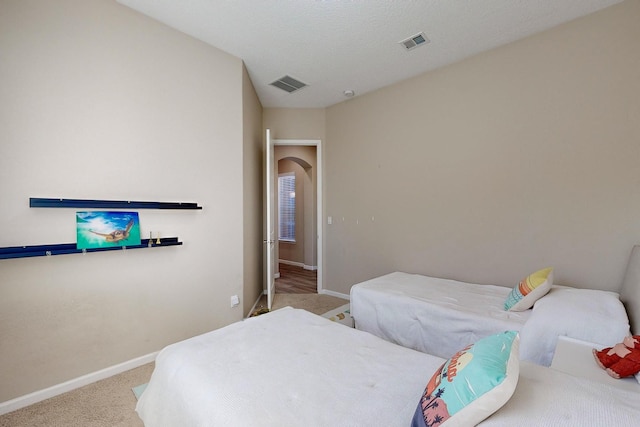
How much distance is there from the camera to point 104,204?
7.06 ft

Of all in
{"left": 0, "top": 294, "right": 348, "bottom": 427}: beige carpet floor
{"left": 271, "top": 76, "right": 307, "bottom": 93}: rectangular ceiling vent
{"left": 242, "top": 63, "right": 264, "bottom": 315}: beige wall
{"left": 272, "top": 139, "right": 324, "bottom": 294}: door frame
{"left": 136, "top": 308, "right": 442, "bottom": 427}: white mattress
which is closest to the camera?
{"left": 136, "top": 308, "right": 442, "bottom": 427}: white mattress

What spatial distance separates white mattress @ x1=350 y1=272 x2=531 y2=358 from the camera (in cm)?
205

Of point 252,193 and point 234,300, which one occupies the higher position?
point 252,193

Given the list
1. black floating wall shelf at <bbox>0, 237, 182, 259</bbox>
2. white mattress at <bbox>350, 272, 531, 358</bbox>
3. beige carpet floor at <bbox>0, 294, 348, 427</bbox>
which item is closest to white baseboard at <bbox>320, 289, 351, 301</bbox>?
white mattress at <bbox>350, 272, 531, 358</bbox>

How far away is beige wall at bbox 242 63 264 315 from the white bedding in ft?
5.98

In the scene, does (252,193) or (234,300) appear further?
(252,193)

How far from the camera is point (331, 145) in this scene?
4.38 metres

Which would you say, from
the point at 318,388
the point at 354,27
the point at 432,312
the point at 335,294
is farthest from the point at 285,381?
the point at 335,294

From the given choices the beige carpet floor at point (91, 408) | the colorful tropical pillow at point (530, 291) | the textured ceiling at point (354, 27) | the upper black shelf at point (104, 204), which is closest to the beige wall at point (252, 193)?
the textured ceiling at point (354, 27)

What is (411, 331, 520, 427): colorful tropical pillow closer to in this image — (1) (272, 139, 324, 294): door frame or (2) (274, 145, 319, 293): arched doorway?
(1) (272, 139, 324, 294): door frame

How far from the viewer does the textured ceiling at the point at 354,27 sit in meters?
2.26

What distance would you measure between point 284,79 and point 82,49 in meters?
2.00

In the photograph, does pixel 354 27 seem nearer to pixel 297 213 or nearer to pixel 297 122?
pixel 297 122

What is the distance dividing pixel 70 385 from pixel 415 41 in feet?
13.3
